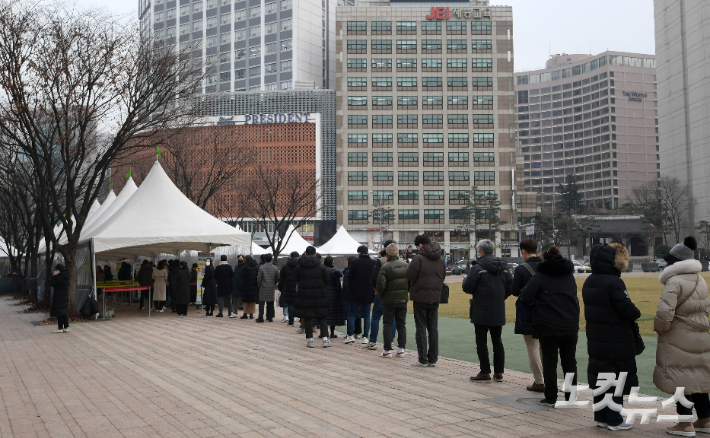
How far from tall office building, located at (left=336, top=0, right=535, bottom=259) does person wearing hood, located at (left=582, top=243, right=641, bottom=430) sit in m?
84.9

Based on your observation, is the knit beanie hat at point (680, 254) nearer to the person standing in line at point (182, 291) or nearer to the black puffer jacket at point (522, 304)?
the black puffer jacket at point (522, 304)

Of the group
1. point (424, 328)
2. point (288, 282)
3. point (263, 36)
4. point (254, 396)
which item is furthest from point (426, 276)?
point (263, 36)

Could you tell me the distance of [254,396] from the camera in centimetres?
748

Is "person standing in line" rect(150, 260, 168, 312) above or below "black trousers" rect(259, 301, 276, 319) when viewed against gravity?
above

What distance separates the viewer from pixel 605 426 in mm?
5828

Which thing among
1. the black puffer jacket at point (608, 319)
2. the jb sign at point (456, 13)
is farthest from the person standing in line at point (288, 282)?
the jb sign at point (456, 13)

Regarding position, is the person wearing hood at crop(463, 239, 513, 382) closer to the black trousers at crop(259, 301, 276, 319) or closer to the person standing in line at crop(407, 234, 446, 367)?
the person standing in line at crop(407, 234, 446, 367)

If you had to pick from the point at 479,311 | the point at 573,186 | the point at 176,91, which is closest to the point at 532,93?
the point at 573,186

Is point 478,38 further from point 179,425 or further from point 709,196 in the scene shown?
point 179,425

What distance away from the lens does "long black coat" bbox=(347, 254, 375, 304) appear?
39.4 ft

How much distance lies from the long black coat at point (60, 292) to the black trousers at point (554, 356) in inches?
460

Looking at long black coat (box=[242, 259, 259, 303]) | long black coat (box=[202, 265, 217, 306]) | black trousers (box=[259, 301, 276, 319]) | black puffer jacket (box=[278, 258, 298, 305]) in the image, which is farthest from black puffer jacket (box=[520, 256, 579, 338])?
long black coat (box=[202, 265, 217, 306])

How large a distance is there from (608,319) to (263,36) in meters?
99.2

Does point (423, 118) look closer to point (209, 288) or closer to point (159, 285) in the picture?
point (159, 285)
